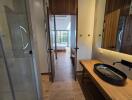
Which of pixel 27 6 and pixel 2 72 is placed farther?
pixel 2 72

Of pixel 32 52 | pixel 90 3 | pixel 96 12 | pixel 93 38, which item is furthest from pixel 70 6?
pixel 32 52

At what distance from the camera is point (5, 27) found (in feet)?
4.96

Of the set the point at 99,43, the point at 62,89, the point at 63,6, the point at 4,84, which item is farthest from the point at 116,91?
the point at 63,6

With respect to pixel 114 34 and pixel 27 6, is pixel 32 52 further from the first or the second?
pixel 114 34

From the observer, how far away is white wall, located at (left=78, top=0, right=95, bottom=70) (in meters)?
2.67

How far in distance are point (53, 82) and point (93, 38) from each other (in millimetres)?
1801

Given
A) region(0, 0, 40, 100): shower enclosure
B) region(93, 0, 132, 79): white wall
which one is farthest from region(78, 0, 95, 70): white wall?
region(0, 0, 40, 100): shower enclosure

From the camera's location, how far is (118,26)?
6.04 feet

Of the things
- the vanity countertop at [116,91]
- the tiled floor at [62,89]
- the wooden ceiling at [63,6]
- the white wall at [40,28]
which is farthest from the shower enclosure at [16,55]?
the wooden ceiling at [63,6]

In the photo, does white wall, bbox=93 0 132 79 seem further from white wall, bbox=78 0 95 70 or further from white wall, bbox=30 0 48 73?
white wall, bbox=30 0 48 73

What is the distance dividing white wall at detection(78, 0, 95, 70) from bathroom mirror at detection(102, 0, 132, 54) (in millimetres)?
488

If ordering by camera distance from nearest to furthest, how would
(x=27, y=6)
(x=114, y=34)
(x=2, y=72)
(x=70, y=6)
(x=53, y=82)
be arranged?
(x=27, y=6) → (x=2, y=72) → (x=114, y=34) → (x=53, y=82) → (x=70, y=6)

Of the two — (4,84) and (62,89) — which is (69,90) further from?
(4,84)

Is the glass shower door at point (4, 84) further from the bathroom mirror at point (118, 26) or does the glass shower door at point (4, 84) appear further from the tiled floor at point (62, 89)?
the bathroom mirror at point (118, 26)
